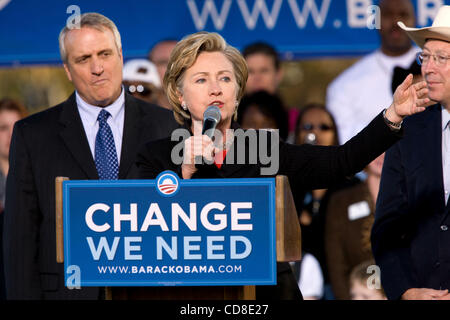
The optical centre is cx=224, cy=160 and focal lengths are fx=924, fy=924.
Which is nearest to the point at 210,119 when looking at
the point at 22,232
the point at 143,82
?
the point at 22,232

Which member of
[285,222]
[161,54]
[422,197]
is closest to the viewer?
[285,222]

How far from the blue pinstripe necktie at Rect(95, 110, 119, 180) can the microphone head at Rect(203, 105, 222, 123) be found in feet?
2.92

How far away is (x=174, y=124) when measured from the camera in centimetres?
452

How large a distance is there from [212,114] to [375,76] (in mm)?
3801

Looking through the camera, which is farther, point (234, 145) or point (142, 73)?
point (142, 73)

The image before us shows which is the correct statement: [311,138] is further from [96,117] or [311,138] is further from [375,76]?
[96,117]

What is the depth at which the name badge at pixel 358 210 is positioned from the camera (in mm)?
5965

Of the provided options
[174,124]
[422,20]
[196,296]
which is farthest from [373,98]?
[196,296]

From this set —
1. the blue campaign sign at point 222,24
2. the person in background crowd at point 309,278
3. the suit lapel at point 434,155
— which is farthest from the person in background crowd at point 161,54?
the suit lapel at point 434,155

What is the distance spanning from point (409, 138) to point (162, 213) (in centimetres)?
135

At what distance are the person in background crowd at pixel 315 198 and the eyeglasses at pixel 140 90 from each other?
1.06 m

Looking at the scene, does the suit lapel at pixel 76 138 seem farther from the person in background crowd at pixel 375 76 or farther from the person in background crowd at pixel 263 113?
the person in background crowd at pixel 375 76

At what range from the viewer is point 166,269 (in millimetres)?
3268
